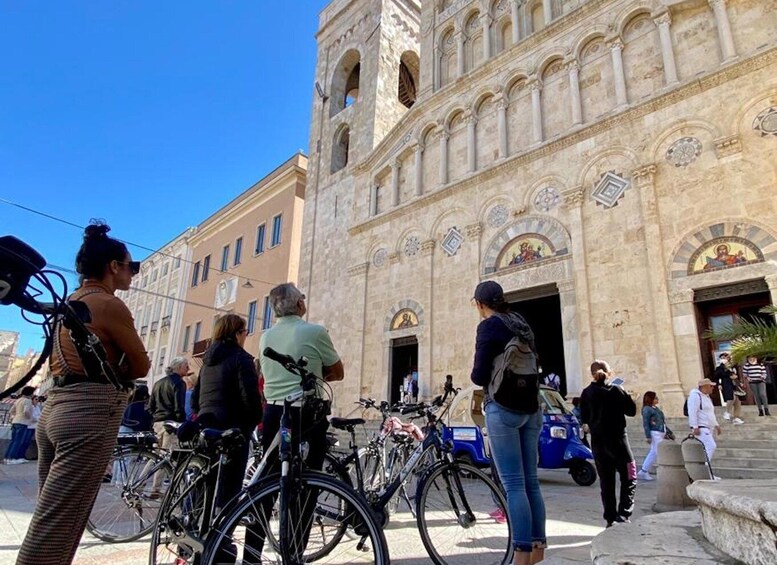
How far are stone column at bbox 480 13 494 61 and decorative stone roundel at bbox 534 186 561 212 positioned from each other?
6042 mm

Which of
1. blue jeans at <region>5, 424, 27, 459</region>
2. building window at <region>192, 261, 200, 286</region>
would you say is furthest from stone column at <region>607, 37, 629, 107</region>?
building window at <region>192, 261, 200, 286</region>

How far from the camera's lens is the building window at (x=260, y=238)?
82.6 feet

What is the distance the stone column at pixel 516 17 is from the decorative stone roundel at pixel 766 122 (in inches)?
315

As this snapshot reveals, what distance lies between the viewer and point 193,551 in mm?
2488

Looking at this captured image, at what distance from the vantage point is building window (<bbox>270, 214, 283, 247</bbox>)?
24.2 m

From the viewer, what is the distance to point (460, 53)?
58.6ft

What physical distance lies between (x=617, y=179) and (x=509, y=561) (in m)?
11.7

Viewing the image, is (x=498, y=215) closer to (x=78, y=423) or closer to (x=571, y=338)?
(x=571, y=338)

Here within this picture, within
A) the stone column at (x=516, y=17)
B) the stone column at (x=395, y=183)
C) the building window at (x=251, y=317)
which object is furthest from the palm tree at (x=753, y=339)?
the building window at (x=251, y=317)

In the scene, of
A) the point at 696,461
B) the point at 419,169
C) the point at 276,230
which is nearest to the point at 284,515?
the point at 696,461

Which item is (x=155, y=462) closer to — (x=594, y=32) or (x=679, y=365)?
(x=679, y=365)

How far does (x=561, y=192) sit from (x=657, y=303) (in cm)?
415

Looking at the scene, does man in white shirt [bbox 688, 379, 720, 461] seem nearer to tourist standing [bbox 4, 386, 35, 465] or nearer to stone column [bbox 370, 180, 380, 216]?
tourist standing [bbox 4, 386, 35, 465]

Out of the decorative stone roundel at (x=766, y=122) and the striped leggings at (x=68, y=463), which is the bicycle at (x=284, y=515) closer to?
the striped leggings at (x=68, y=463)
